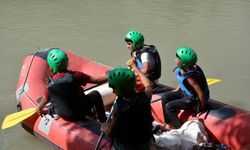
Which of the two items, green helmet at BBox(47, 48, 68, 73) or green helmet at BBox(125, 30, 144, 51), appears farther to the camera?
green helmet at BBox(125, 30, 144, 51)

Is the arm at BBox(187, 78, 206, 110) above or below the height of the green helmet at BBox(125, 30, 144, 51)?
below

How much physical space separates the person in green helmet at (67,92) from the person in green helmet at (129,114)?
876 mm

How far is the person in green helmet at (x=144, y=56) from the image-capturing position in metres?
4.54

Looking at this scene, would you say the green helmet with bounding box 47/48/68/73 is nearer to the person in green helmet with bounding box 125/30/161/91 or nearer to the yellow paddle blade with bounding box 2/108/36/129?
the yellow paddle blade with bounding box 2/108/36/129

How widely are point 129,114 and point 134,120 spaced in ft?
0.24

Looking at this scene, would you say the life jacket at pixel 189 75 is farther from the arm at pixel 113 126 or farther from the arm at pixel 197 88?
the arm at pixel 113 126

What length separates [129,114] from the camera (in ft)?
10.2

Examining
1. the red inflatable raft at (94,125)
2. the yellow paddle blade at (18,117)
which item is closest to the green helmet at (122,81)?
the red inflatable raft at (94,125)

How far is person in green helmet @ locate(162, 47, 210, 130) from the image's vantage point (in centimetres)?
402

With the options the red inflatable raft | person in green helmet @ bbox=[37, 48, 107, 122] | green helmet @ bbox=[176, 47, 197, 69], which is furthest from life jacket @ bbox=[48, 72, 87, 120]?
green helmet @ bbox=[176, 47, 197, 69]

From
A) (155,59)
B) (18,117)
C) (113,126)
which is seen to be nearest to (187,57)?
Result: (155,59)

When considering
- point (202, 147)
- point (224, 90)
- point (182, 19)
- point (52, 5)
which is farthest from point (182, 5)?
point (202, 147)

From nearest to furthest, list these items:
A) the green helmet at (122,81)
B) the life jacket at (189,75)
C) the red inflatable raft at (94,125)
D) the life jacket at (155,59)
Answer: the green helmet at (122,81) → the red inflatable raft at (94,125) → the life jacket at (189,75) → the life jacket at (155,59)

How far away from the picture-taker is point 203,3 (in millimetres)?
13578
